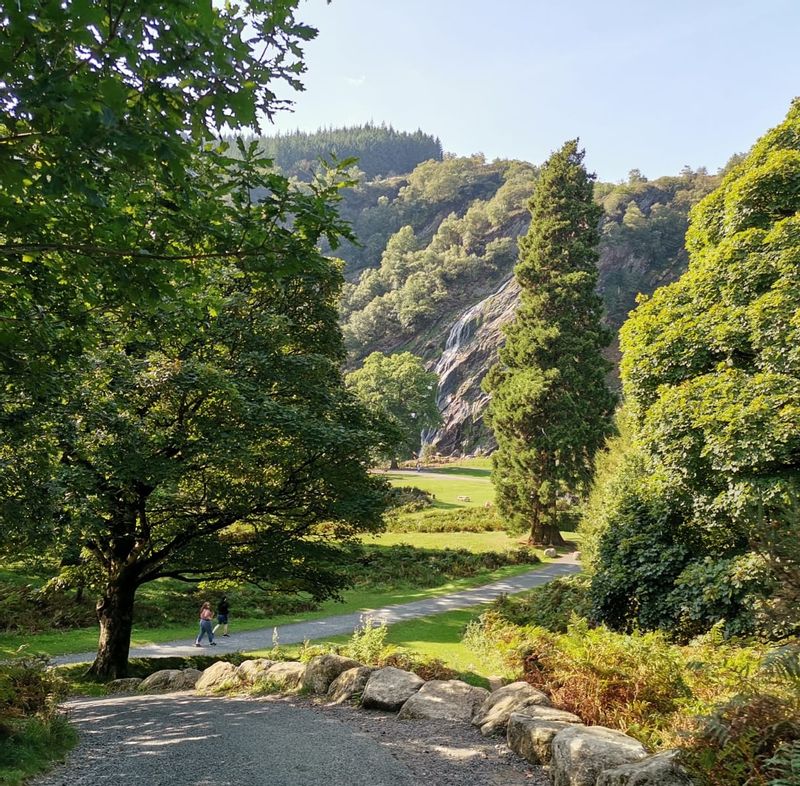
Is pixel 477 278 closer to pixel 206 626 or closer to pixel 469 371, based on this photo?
pixel 469 371

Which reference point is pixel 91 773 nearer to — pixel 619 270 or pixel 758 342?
pixel 758 342

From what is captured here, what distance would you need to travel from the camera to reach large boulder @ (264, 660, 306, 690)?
966 centimetres

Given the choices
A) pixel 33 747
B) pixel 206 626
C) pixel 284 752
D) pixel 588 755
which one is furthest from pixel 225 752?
pixel 206 626

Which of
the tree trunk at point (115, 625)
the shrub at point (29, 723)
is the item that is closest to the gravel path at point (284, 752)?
the shrub at point (29, 723)

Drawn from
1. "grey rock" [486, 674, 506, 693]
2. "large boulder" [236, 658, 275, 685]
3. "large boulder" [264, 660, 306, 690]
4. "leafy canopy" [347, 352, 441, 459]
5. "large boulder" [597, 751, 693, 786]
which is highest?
"leafy canopy" [347, 352, 441, 459]

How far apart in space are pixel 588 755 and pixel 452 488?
51103mm

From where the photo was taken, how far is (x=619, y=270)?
10575 centimetres

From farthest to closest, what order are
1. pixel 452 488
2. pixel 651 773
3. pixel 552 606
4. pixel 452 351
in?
pixel 452 351
pixel 452 488
pixel 552 606
pixel 651 773

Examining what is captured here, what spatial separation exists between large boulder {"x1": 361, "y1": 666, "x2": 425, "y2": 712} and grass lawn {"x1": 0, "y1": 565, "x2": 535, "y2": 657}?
28.3ft

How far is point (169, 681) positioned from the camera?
1153 cm

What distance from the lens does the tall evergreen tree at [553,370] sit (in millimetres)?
32688

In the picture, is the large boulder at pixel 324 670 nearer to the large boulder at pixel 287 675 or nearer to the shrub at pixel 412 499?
the large boulder at pixel 287 675

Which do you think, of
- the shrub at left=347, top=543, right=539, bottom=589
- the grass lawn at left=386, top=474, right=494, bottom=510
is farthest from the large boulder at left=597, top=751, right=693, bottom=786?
the grass lawn at left=386, top=474, right=494, bottom=510

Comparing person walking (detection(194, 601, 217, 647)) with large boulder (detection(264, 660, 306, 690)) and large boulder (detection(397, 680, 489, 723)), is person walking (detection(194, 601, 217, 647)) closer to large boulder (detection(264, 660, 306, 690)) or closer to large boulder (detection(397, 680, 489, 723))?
large boulder (detection(264, 660, 306, 690))
